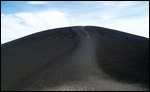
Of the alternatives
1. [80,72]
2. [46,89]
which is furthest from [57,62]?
[46,89]

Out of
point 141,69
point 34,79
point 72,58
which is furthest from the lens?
point 72,58

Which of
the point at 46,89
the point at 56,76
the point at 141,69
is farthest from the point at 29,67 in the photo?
the point at 141,69

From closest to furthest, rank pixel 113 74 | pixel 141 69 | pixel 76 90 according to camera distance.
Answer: pixel 76 90, pixel 113 74, pixel 141 69

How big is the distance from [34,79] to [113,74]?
8401 mm

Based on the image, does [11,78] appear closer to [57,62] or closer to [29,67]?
[29,67]

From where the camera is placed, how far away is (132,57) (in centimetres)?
4000

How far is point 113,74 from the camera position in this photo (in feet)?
97.5

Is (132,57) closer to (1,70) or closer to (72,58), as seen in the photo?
(72,58)

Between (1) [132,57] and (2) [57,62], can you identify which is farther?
(1) [132,57]

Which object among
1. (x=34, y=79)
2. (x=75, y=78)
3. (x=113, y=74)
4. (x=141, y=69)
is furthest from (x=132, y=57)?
(x=34, y=79)

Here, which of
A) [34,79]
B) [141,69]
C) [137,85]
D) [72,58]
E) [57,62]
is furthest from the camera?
[72,58]

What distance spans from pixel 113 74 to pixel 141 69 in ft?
13.8

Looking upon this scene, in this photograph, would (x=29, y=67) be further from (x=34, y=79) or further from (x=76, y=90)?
(x=76, y=90)

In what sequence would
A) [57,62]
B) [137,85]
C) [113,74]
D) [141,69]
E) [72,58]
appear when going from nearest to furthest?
[137,85]
[113,74]
[141,69]
[57,62]
[72,58]
